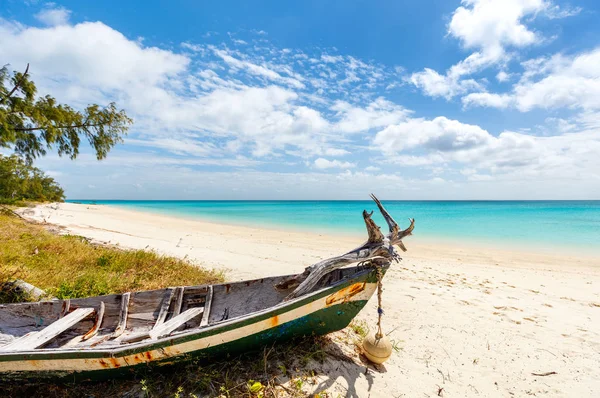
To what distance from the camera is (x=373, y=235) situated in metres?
3.97

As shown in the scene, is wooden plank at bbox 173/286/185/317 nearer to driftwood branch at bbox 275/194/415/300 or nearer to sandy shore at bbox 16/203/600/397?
driftwood branch at bbox 275/194/415/300

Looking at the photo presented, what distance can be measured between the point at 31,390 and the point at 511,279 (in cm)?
1107

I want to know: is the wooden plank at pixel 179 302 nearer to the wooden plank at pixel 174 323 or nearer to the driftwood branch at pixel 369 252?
the wooden plank at pixel 174 323

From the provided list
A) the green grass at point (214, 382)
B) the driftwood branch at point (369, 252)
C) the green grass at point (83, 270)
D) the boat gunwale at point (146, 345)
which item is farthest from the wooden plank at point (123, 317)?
the driftwood branch at point (369, 252)

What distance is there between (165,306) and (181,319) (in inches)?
23.6

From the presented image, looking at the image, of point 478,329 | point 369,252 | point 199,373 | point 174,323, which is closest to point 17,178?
point 174,323

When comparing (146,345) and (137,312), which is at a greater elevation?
(146,345)

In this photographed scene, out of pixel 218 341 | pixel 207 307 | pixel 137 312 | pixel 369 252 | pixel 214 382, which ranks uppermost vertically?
pixel 369 252

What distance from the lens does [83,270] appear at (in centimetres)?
647

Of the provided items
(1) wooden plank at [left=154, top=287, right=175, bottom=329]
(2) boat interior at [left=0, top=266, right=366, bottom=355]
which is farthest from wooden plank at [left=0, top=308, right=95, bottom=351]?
(1) wooden plank at [left=154, top=287, right=175, bottom=329]

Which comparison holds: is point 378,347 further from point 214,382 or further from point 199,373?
point 199,373

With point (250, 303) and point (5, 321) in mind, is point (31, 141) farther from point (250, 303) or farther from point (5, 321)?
point (250, 303)

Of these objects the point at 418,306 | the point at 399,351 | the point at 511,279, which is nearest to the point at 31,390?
the point at 399,351

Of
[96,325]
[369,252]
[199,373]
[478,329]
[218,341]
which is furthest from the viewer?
[478,329]
